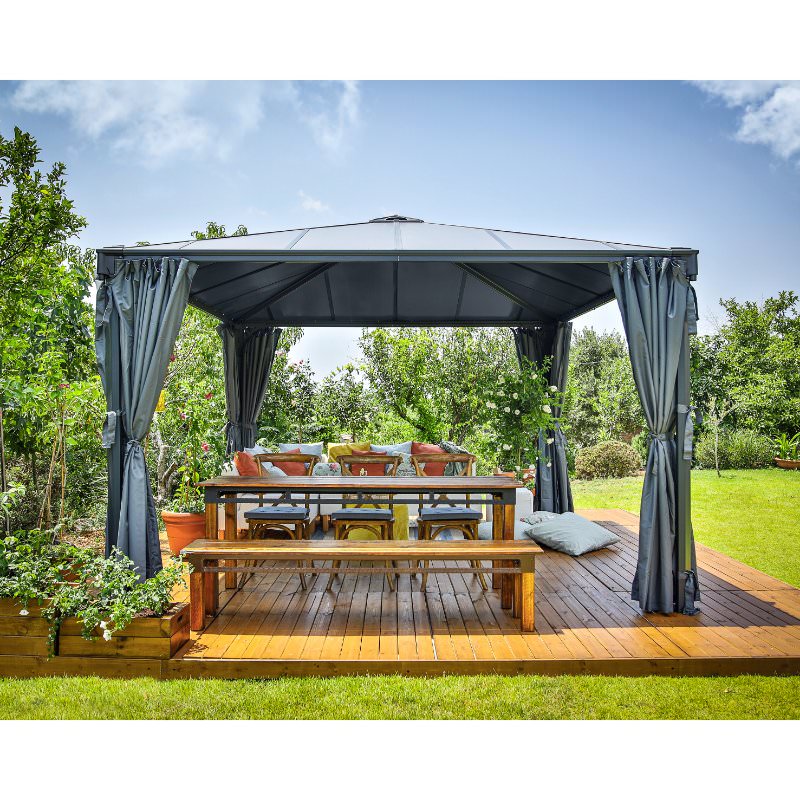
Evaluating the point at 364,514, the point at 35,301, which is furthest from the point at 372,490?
the point at 35,301

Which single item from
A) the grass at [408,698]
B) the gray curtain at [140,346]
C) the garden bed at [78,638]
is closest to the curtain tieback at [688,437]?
the grass at [408,698]

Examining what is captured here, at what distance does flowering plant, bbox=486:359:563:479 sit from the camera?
6789 millimetres

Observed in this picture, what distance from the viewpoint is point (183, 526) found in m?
5.55

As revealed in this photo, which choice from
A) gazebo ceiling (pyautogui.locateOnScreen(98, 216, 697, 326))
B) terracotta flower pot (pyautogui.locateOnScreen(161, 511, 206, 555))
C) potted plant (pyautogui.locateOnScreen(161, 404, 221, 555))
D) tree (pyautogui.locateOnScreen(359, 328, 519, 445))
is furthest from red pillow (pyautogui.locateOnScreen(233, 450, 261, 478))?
tree (pyautogui.locateOnScreen(359, 328, 519, 445))

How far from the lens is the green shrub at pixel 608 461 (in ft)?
38.7

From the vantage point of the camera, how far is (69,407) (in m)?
5.25

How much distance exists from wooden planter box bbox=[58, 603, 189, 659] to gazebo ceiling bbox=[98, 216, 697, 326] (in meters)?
2.14

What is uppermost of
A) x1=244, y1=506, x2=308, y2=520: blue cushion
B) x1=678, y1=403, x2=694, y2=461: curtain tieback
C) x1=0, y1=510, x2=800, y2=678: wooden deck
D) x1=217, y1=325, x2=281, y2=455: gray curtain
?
x1=217, y1=325, x2=281, y2=455: gray curtain

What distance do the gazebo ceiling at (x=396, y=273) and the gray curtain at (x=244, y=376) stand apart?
21cm

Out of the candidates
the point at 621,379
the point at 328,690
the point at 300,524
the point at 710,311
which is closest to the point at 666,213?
the point at 710,311

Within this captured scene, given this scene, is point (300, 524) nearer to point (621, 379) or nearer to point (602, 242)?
point (602, 242)

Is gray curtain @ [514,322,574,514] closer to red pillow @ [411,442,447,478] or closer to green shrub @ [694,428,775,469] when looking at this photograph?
red pillow @ [411,442,447,478]

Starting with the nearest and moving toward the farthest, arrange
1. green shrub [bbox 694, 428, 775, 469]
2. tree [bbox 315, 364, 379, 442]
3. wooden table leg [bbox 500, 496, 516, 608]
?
wooden table leg [bbox 500, 496, 516, 608] → tree [bbox 315, 364, 379, 442] → green shrub [bbox 694, 428, 775, 469]
